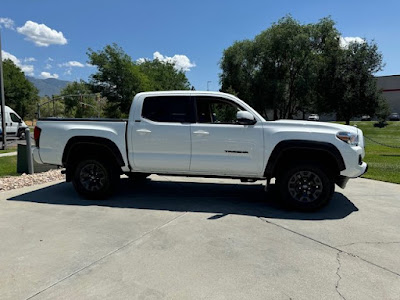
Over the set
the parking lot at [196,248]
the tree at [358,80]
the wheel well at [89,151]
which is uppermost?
the tree at [358,80]

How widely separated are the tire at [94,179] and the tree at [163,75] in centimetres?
4005

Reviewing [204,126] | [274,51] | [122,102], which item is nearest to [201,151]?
[204,126]

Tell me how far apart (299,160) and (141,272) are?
3248 millimetres

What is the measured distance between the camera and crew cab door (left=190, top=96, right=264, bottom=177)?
5375mm

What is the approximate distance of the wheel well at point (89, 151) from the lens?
584 centimetres

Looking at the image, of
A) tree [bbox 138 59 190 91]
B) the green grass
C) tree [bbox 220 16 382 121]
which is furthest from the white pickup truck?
tree [bbox 138 59 190 91]

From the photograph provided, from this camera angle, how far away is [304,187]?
5.34 meters

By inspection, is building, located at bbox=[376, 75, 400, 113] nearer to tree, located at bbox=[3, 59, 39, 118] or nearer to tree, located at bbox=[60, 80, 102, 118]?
tree, located at bbox=[60, 80, 102, 118]

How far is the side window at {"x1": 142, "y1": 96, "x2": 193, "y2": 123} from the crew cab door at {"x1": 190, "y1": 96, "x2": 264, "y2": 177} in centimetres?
28

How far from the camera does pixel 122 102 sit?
42.0m

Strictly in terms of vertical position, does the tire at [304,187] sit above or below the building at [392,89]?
below

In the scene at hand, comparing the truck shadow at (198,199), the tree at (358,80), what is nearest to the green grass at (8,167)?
the truck shadow at (198,199)

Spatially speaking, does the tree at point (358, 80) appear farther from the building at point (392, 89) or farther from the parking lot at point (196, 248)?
the building at point (392, 89)

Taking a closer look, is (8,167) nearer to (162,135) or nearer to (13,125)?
(162,135)
